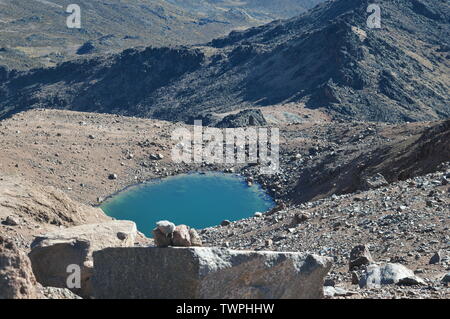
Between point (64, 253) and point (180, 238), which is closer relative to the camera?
point (180, 238)

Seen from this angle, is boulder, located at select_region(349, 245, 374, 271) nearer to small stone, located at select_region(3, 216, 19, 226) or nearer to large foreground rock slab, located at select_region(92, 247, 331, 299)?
large foreground rock slab, located at select_region(92, 247, 331, 299)

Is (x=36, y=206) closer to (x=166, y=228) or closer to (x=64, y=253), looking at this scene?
(x=64, y=253)

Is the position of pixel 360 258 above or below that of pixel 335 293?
below

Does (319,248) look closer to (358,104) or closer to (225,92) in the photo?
(358,104)

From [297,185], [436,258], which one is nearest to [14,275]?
[436,258]

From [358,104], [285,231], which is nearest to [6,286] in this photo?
[285,231]

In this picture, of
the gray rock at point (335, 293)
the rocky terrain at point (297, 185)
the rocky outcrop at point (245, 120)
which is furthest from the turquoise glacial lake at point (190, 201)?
the gray rock at point (335, 293)

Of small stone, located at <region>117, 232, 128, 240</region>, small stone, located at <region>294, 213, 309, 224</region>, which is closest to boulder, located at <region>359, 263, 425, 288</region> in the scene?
small stone, located at <region>117, 232, 128, 240</region>
